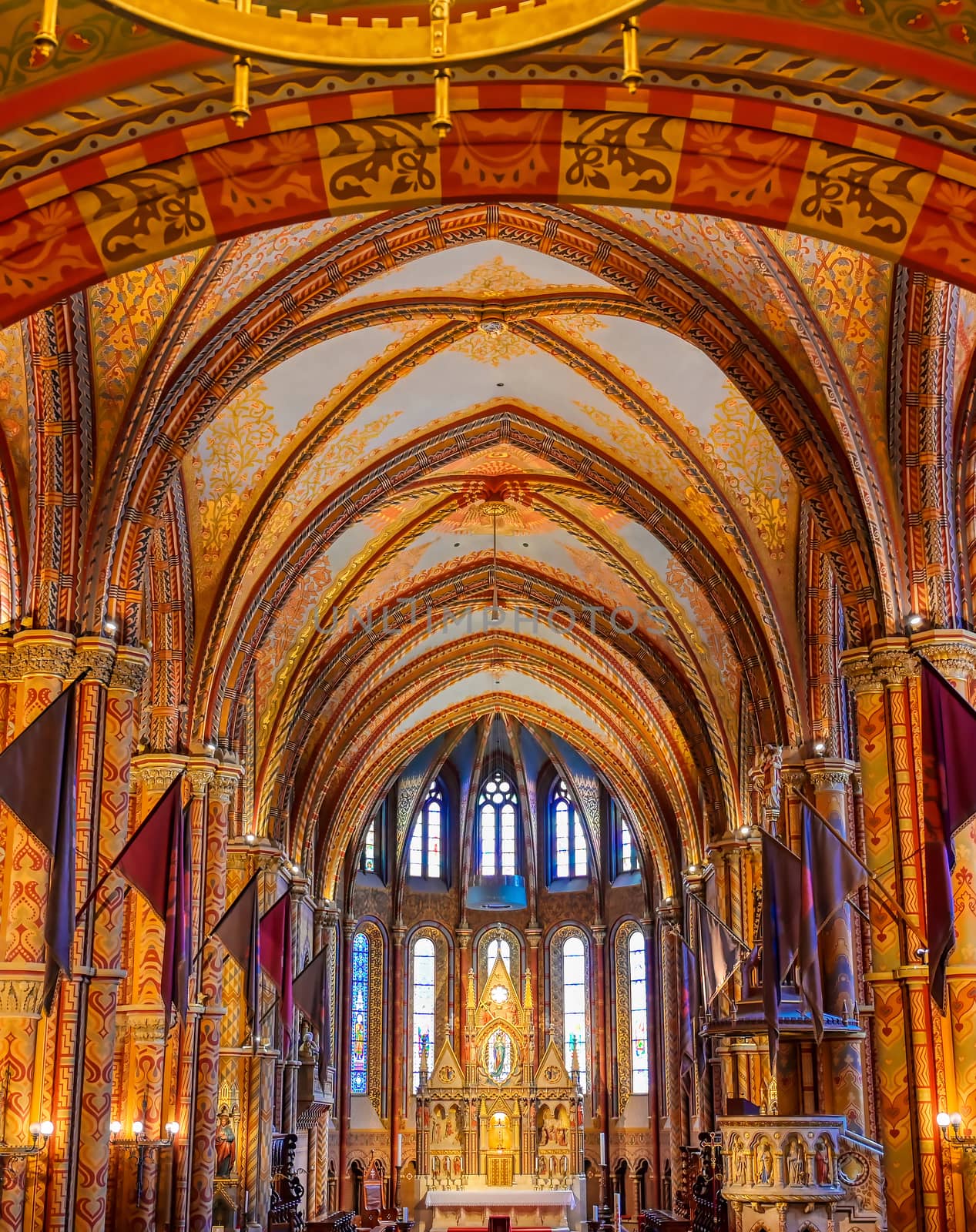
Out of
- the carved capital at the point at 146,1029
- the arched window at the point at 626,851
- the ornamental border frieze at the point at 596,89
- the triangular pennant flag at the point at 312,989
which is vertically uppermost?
the ornamental border frieze at the point at 596,89

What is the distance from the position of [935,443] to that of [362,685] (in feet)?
54.7

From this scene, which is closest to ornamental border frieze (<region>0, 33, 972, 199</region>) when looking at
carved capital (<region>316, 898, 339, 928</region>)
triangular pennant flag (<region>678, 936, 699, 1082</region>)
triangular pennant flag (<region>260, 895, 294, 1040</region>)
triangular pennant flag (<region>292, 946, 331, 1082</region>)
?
triangular pennant flag (<region>260, 895, 294, 1040</region>)

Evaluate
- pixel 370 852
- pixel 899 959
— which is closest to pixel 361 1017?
pixel 370 852

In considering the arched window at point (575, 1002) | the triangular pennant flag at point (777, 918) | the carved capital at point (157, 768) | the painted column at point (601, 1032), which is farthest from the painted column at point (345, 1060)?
the triangular pennant flag at point (777, 918)

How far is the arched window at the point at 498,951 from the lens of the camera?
37.4 meters

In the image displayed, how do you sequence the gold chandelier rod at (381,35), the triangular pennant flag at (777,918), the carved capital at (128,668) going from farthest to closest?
the triangular pennant flag at (777,918) → the carved capital at (128,668) → the gold chandelier rod at (381,35)

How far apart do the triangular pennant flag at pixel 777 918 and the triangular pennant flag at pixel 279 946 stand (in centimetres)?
751

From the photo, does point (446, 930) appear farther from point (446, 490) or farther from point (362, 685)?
point (446, 490)

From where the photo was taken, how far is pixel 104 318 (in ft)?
46.3

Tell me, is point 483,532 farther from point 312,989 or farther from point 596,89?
point 596,89

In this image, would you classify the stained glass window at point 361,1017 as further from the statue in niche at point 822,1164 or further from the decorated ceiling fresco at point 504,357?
the statue in niche at point 822,1164

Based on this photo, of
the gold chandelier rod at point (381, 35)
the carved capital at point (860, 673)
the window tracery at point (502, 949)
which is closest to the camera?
the gold chandelier rod at point (381, 35)

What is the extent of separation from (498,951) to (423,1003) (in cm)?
227

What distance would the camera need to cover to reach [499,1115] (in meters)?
34.2
